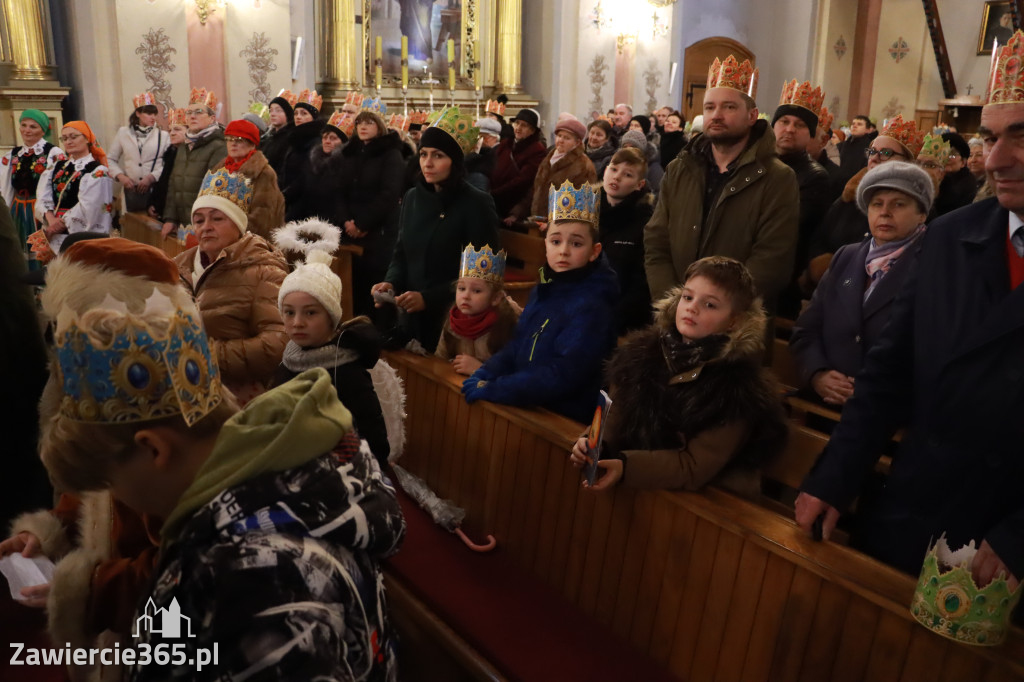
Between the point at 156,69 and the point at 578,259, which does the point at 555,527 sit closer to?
the point at 578,259

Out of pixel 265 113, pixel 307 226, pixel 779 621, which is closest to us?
pixel 779 621

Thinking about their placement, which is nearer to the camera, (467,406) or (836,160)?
(467,406)

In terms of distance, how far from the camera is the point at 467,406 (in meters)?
2.99

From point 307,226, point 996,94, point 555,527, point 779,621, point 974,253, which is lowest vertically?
point 555,527

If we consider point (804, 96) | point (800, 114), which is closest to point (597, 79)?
point (804, 96)

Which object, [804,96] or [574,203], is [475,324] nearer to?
[574,203]

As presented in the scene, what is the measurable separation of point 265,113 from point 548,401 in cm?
844

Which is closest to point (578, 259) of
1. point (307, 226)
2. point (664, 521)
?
point (664, 521)

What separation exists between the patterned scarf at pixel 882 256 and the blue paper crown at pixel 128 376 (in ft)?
7.99

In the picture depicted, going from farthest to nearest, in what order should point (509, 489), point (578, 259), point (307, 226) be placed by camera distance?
point (307, 226)
point (578, 259)
point (509, 489)

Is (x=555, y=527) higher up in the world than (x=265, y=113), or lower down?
lower down

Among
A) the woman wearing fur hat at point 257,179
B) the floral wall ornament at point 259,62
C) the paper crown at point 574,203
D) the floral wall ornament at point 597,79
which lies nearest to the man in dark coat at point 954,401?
the paper crown at point 574,203

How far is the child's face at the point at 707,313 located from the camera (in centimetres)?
233

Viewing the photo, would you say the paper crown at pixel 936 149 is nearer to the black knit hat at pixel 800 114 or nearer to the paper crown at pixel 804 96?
the paper crown at pixel 804 96
